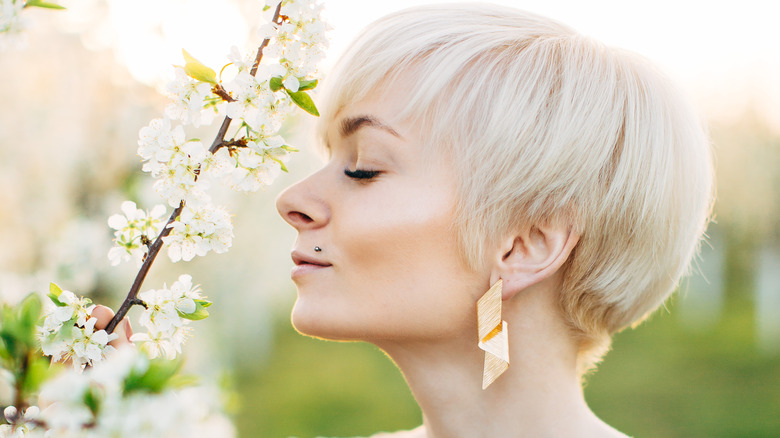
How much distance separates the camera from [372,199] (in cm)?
128

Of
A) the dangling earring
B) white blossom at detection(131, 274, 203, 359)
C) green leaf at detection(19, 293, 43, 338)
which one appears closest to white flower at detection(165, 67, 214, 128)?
white blossom at detection(131, 274, 203, 359)

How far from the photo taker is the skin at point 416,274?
1271 mm

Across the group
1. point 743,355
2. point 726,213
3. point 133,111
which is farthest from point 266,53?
point 726,213

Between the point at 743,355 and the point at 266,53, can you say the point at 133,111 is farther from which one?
the point at 743,355

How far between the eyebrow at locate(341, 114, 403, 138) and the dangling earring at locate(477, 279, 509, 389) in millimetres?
377

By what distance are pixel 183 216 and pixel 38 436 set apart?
0.35m

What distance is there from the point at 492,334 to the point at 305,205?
464 mm

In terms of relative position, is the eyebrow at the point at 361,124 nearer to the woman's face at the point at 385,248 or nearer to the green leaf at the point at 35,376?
the woman's face at the point at 385,248

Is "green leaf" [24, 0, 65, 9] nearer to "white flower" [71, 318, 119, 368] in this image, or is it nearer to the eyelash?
"white flower" [71, 318, 119, 368]

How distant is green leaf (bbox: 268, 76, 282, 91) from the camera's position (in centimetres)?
82

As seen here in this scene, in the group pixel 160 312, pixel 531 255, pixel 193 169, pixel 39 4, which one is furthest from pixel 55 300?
pixel 531 255

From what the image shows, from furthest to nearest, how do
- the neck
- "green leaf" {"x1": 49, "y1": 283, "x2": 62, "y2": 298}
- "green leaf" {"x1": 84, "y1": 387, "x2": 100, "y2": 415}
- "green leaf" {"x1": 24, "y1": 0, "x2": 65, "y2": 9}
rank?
the neck < "green leaf" {"x1": 49, "y1": 283, "x2": 62, "y2": 298} < "green leaf" {"x1": 24, "y1": 0, "x2": 65, "y2": 9} < "green leaf" {"x1": 84, "y1": 387, "x2": 100, "y2": 415}

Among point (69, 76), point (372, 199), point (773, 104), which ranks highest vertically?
point (372, 199)

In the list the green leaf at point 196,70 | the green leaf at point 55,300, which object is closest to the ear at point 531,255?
the green leaf at point 196,70
